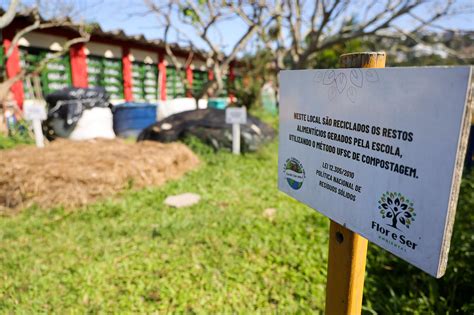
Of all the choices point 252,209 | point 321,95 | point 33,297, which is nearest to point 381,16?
point 252,209

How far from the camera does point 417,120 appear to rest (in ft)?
2.82

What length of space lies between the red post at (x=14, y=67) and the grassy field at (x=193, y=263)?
5521 millimetres

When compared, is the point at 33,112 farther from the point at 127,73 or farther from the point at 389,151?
the point at 389,151

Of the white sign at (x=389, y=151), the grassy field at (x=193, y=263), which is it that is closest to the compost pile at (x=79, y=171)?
the grassy field at (x=193, y=263)

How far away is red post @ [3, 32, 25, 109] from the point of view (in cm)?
762

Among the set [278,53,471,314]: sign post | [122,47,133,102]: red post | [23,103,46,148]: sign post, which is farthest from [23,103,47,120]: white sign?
[122,47,133,102]: red post

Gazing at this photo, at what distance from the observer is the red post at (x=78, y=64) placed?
30.4 ft

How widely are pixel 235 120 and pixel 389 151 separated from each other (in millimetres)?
5098

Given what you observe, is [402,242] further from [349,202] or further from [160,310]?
[160,310]

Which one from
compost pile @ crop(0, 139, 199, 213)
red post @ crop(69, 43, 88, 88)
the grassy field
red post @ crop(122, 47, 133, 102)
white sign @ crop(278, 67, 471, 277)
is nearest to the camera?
white sign @ crop(278, 67, 471, 277)

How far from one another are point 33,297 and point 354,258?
2317mm

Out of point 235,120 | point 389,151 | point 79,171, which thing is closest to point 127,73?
point 235,120

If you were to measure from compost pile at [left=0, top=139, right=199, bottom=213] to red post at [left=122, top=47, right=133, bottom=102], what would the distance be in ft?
20.6

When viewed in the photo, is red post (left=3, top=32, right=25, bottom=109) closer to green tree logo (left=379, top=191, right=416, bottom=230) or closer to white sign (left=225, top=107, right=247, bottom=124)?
white sign (left=225, top=107, right=247, bottom=124)
